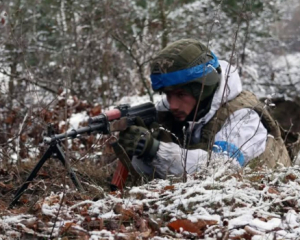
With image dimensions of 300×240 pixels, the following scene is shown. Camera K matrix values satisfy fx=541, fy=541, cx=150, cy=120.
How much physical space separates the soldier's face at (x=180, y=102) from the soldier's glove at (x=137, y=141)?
46 cm

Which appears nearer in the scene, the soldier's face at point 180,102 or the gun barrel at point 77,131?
the gun barrel at point 77,131

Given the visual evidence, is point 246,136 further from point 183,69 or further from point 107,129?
point 107,129

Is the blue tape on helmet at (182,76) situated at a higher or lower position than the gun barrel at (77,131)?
higher

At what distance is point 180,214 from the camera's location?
107 inches

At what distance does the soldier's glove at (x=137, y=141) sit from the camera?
4121 mm

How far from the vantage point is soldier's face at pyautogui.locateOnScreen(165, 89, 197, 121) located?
14.8 feet

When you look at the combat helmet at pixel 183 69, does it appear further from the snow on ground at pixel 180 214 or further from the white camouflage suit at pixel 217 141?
the snow on ground at pixel 180 214

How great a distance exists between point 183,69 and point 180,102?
300 mm

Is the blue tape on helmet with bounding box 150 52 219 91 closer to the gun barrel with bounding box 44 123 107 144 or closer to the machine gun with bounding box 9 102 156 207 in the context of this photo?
the machine gun with bounding box 9 102 156 207

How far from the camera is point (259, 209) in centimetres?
274

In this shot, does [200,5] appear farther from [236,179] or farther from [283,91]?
[236,179]

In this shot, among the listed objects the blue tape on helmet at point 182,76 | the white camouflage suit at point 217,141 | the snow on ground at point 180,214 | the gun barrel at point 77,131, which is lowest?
the white camouflage suit at point 217,141

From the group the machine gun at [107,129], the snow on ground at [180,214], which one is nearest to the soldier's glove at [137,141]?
the machine gun at [107,129]

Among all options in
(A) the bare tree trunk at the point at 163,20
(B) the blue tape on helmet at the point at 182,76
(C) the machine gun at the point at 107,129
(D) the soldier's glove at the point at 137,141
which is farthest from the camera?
(A) the bare tree trunk at the point at 163,20
